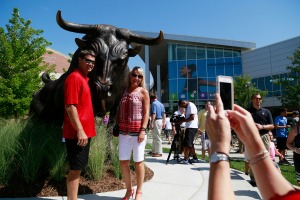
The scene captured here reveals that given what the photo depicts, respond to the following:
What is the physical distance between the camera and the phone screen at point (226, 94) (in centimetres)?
204

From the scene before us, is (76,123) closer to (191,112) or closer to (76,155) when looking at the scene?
(76,155)

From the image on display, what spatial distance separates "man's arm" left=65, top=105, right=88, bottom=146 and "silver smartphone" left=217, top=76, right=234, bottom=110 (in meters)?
1.69

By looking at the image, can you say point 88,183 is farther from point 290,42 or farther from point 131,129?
point 290,42

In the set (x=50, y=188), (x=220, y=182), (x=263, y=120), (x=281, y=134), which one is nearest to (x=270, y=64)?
(x=281, y=134)

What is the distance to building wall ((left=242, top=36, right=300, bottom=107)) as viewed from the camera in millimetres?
37391

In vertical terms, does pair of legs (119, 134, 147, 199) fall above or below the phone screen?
below

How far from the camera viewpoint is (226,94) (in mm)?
2096

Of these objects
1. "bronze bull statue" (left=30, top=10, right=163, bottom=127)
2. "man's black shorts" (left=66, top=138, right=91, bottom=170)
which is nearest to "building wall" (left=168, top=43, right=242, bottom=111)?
"bronze bull statue" (left=30, top=10, right=163, bottom=127)

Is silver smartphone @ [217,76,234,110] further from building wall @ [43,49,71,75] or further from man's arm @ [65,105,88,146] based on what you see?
building wall @ [43,49,71,75]

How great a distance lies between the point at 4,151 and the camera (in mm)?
4176

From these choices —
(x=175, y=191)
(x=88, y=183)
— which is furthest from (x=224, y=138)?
(x=88, y=183)

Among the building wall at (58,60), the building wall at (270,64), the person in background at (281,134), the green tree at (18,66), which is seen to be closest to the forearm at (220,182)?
the person in background at (281,134)

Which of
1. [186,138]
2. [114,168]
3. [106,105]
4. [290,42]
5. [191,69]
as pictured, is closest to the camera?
[114,168]

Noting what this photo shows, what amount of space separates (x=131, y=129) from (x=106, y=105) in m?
1.76
